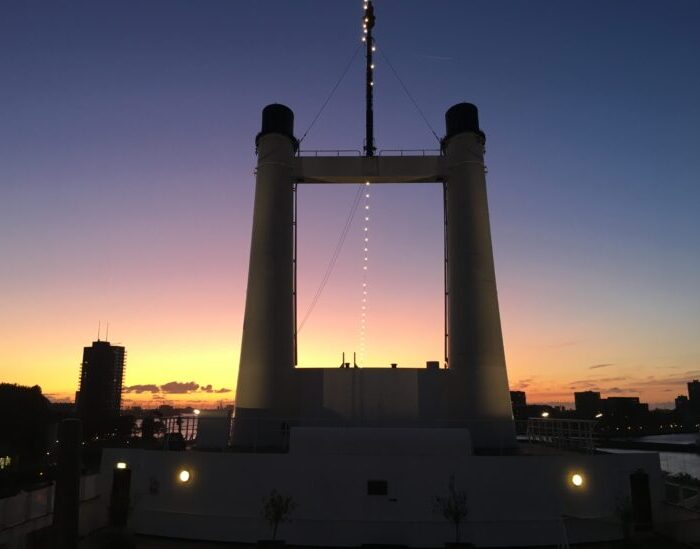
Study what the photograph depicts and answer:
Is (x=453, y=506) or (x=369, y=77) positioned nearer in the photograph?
(x=453, y=506)

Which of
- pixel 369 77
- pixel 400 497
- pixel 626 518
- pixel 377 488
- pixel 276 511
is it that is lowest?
pixel 626 518

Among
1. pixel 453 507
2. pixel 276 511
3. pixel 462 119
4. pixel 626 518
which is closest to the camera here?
pixel 276 511

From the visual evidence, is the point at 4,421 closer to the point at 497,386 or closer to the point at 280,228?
the point at 280,228

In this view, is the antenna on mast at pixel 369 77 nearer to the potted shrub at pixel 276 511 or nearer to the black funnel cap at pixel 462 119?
the black funnel cap at pixel 462 119

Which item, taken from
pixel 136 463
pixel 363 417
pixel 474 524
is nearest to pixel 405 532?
pixel 474 524

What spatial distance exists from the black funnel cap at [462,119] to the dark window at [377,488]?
12462 millimetres

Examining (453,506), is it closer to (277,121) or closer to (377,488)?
(377,488)

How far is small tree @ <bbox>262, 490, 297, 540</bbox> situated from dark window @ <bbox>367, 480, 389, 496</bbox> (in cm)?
193

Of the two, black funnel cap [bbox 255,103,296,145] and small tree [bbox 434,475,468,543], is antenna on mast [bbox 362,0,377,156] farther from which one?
small tree [bbox 434,475,468,543]

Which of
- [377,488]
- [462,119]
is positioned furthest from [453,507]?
[462,119]

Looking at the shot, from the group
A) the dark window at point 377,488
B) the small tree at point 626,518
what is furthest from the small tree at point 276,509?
the small tree at point 626,518

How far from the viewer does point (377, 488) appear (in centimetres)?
1378

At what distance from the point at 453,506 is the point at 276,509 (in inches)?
171

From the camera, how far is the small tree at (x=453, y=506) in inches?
517
